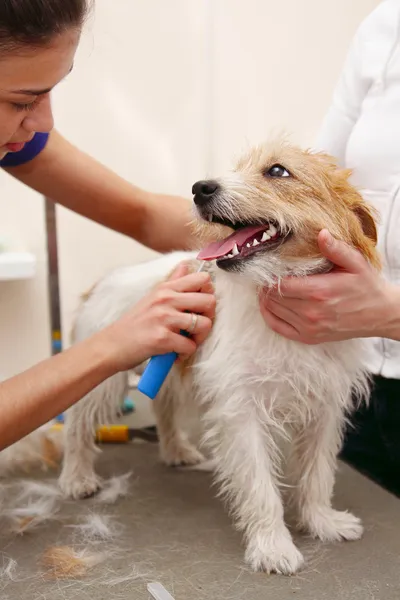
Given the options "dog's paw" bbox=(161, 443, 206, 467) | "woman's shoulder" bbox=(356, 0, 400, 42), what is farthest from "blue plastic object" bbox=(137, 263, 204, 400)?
"woman's shoulder" bbox=(356, 0, 400, 42)

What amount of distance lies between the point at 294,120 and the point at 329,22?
1.03 feet

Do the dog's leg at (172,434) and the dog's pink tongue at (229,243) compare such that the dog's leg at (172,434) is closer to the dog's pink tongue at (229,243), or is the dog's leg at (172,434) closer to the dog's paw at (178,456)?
the dog's paw at (178,456)

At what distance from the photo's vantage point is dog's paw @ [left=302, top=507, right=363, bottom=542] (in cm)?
112

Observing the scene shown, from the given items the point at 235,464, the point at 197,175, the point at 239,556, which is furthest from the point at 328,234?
the point at 197,175

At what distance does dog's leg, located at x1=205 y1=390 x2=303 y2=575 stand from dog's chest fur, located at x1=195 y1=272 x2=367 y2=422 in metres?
0.03

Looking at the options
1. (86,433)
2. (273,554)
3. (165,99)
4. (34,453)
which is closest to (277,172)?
(273,554)

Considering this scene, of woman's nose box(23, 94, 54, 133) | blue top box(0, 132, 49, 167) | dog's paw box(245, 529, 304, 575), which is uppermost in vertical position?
woman's nose box(23, 94, 54, 133)

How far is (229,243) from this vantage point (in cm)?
96

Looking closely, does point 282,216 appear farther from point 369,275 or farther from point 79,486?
point 79,486

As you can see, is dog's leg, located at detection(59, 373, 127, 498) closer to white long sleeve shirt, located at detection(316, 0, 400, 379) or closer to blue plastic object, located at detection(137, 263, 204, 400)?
blue plastic object, located at detection(137, 263, 204, 400)

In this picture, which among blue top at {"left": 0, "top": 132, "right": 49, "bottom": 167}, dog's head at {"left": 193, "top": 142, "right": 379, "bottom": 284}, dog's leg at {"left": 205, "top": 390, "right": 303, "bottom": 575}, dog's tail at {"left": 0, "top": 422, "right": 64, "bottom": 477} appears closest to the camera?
dog's head at {"left": 193, "top": 142, "right": 379, "bottom": 284}

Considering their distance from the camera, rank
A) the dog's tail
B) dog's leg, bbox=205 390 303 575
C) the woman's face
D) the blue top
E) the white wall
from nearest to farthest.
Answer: the woman's face → dog's leg, bbox=205 390 303 575 → the blue top → the dog's tail → the white wall

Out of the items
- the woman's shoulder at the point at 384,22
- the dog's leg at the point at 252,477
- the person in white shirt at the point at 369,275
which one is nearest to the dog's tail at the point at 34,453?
the dog's leg at the point at 252,477

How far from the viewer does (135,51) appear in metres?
1.89
